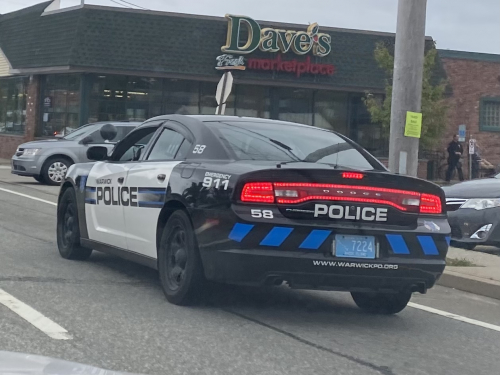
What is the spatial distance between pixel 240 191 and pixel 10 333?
177 centimetres

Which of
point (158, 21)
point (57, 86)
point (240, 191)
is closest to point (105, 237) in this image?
point (240, 191)

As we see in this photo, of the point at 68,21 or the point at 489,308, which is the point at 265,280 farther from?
the point at 68,21

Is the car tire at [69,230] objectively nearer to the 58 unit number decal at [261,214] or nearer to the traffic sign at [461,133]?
the 58 unit number decal at [261,214]

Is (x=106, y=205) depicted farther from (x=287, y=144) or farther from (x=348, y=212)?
(x=348, y=212)

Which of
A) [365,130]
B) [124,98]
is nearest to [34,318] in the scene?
[124,98]

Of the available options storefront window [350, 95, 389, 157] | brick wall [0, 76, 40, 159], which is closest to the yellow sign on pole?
storefront window [350, 95, 389, 157]

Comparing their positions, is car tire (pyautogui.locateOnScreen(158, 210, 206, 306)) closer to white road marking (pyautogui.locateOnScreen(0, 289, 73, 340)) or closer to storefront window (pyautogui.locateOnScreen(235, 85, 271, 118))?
white road marking (pyautogui.locateOnScreen(0, 289, 73, 340))

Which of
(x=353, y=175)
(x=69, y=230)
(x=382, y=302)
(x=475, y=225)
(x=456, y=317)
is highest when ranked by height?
(x=353, y=175)

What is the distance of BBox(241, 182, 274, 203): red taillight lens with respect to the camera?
246 inches

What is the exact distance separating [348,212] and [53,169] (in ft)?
48.8

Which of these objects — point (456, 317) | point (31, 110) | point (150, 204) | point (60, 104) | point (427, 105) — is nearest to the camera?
point (150, 204)

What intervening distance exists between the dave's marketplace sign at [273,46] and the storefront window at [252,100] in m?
1.23

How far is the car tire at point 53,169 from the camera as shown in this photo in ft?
66.3

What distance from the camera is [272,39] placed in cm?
2958
